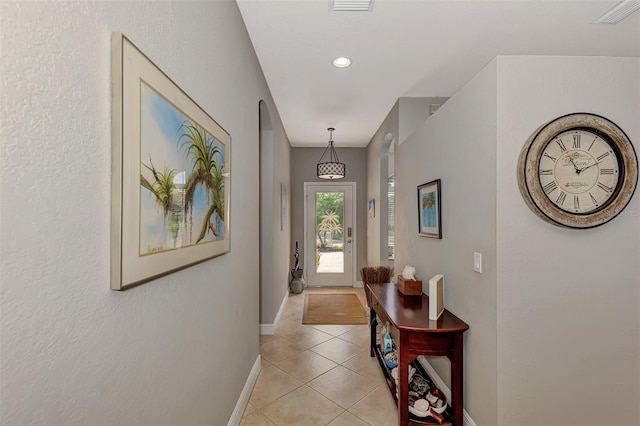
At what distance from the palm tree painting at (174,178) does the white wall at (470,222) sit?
144 centimetres

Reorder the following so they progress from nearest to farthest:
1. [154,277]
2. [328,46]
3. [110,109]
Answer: [110,109]
[154,277]
[328,46]

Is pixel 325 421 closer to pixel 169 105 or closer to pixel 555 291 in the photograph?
pixel 555 291

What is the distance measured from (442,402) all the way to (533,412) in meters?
0.54

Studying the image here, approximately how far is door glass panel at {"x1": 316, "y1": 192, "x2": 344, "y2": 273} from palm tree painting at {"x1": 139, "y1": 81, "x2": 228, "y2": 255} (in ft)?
15.2

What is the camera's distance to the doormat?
420 centimetres

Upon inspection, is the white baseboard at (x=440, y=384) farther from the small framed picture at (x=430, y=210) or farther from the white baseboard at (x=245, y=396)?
the white baseboard at (x=245, y=396)

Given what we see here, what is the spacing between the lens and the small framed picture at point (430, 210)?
241 cm

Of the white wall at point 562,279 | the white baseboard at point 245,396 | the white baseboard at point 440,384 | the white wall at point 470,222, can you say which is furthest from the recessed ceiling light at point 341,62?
the white baseboard at point 245,396

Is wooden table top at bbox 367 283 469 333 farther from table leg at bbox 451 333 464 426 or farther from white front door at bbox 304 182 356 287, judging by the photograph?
white front door at bbox 304 182 356 287

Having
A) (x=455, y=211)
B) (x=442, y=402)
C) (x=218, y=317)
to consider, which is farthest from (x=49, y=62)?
(x=442, y=402)

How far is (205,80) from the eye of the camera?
4.92 feet

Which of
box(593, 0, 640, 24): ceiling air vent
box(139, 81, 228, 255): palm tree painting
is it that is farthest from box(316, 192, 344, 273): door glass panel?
box(139, 81, 228, 255): palm tree painting

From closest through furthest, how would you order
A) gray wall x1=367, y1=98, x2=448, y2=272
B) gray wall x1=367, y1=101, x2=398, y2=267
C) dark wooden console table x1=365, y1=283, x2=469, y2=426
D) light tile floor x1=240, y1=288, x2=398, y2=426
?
1. dark wooden console table x1=365, y1=283, x2=469, y2=426
2. light tile floor x1=240, y1=288, x2=398, y2=426
3. gray wall x1=367, y1=98, x2=448, y2=272
4. gray wall x1=367, y1=101, x2=398, y2=267

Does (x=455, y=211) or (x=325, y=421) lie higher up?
(x=455, y=211)
